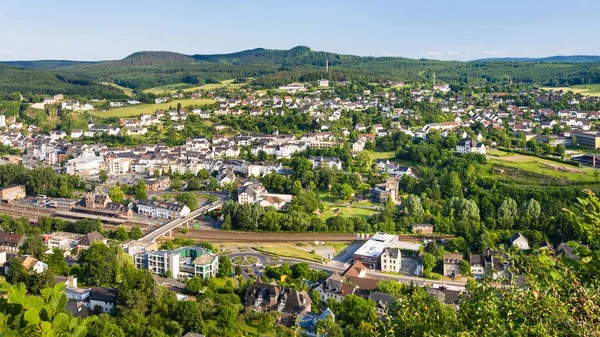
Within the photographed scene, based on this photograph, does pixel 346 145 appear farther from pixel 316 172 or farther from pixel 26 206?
pixel 26 206

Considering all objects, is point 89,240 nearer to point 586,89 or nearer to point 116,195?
point 116,195

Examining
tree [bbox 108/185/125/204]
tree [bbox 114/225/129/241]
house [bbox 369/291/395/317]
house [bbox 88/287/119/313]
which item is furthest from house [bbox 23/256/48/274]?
house [bbox 369/291/395/317]

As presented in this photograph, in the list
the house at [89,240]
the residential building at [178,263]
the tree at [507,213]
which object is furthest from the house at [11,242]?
the tree at [507,213]

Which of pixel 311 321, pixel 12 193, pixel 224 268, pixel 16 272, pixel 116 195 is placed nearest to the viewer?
pixel 311 321

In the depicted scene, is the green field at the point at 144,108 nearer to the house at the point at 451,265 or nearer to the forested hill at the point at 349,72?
the forested hill at the point at 349,72

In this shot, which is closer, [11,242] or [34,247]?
[34,247]

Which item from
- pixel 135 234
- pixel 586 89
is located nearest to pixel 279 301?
pixel 135 234
